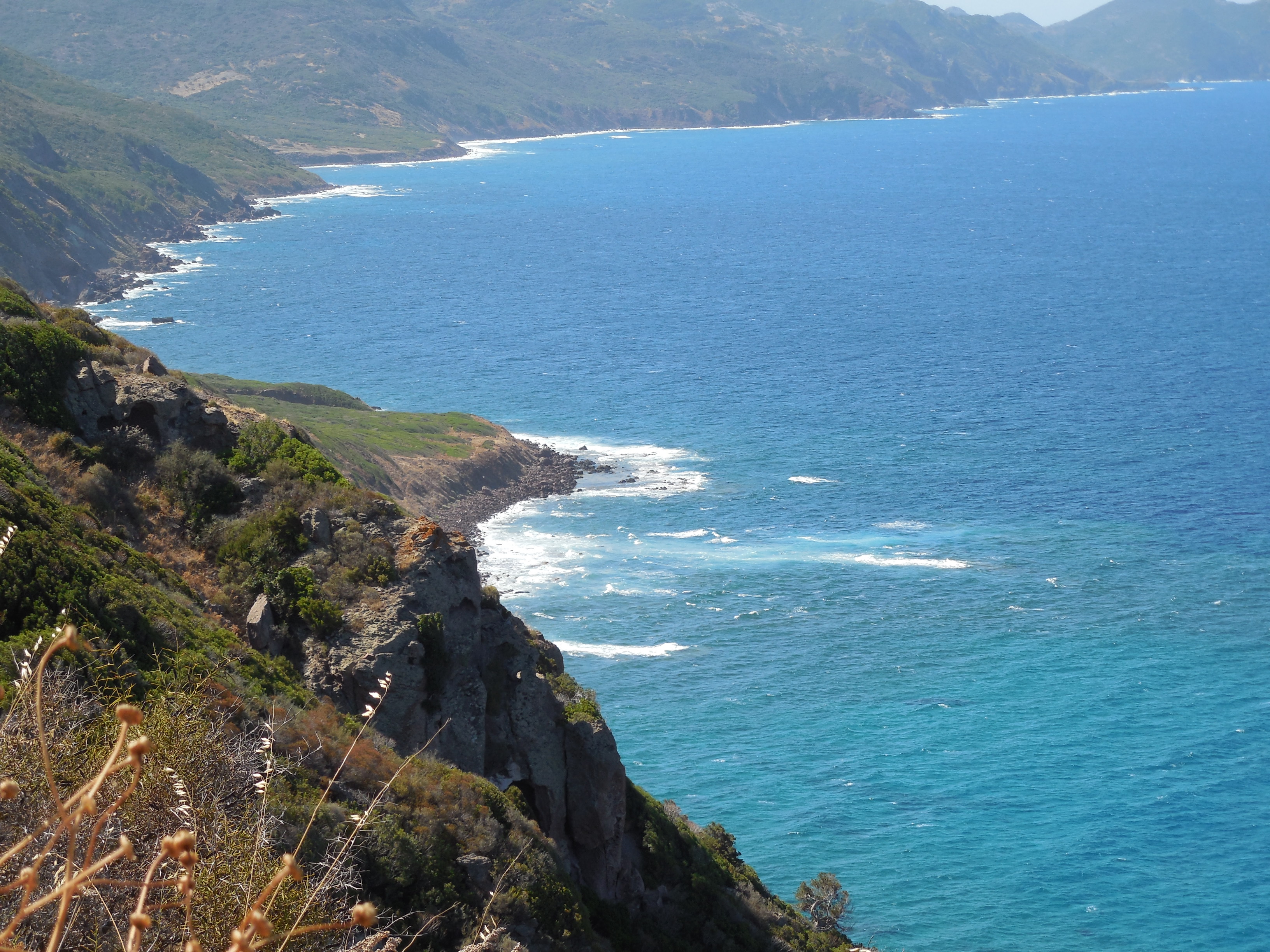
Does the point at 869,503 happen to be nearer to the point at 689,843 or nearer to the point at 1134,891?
the point at 1134,891

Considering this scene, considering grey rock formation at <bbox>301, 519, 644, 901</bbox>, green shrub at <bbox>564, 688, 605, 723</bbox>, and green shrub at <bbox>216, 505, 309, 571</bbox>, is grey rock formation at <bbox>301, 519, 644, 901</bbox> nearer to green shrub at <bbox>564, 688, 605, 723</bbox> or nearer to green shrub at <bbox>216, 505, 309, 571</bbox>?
green shrub at <bbox>564, 688, 605, 723</bbox>

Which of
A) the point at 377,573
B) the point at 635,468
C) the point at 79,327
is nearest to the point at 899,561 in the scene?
the point at 635,468

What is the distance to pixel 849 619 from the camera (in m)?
78.2

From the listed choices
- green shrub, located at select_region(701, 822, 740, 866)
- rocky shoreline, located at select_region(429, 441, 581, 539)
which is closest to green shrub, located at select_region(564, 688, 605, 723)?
green shrub, located at select_region(701, 822, 740, 866)

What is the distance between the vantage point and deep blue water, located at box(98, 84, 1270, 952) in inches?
2137

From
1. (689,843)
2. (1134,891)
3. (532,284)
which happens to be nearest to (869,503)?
(1134,891)

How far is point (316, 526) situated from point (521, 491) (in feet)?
243

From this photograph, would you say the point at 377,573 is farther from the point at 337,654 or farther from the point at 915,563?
the point at 915,563

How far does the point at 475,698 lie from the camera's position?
28.0m

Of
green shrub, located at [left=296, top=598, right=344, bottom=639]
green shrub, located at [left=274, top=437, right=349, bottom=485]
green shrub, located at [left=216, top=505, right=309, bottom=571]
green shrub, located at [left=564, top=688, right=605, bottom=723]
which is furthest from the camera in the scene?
green shrub, located at [left=274, top=437, right=349, bottom=485]

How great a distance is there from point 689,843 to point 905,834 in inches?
947

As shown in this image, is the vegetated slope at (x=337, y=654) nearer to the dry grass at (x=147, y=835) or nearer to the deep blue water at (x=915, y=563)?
the dry grass at (x=147, y=835)

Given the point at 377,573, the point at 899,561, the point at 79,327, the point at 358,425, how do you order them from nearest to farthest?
the point at 377,573 < the point at 79,327 < the point at 899,561 < the point at 358,425

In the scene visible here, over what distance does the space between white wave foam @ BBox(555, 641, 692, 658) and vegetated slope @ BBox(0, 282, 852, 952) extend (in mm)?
36060
